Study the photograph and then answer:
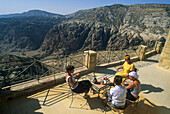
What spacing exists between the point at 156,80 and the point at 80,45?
183 feet

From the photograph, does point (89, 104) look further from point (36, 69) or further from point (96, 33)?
point (96, 33)

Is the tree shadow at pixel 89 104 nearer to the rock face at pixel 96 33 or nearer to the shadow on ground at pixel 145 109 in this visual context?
the shadow on ground at pixel 145 109

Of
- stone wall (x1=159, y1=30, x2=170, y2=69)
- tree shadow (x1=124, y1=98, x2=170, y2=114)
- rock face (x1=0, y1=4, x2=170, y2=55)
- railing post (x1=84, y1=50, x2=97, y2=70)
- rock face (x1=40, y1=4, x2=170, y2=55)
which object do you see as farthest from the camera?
rock face (x1=0, y1=4, x2=170, y2=55)

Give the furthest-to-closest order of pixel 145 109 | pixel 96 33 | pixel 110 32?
pixel 96 33, pixel 110 32, pixel 145 109

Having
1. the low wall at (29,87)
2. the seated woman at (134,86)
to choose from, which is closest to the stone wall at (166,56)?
the seated woman at (134,86)

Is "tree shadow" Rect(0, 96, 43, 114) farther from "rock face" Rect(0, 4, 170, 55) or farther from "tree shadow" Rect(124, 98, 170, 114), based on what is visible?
"rock face" Rect(0, 4, 170, 55)

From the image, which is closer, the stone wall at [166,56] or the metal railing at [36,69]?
the metal railing at [36,69]

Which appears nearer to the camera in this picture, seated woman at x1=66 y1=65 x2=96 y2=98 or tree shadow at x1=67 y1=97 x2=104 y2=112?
seated woman at x1=66 y1=65 x2=96 y2=98

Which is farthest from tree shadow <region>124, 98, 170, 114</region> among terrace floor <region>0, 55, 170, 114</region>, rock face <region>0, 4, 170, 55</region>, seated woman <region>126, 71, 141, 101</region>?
rock face <region>0, 4, 170, 55</region>

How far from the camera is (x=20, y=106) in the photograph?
10.4ft

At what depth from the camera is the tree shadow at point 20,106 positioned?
9.77 ft

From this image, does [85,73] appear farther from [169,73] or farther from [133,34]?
[133,34]

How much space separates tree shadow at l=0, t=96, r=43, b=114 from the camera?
9.77ft

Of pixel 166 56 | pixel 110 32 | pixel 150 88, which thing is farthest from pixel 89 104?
pixel 110 32
